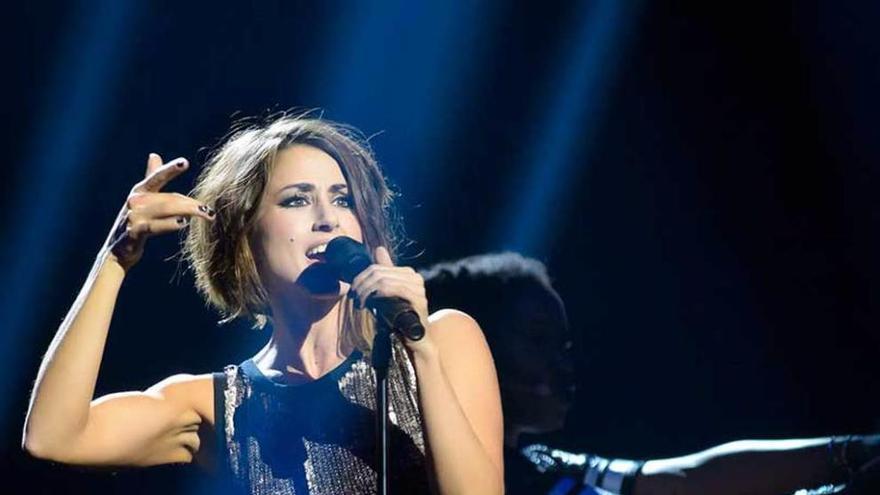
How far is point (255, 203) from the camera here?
222cm

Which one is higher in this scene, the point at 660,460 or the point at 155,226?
the point at 155,226

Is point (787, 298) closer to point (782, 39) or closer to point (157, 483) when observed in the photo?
point (782, 39)

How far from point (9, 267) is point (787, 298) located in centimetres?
216

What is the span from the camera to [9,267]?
3295mm

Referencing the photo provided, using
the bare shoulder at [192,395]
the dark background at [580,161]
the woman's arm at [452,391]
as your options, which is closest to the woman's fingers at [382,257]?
the woman's arm at [452,391]

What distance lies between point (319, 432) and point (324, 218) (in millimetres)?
→ 382

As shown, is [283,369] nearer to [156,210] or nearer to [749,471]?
[156,210]

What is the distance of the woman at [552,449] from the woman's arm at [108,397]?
33.0 inches

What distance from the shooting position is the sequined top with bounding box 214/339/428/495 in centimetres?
215

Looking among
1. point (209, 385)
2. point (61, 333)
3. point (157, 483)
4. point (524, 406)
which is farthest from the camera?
point (157, 483)

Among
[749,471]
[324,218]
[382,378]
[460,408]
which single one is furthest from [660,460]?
[382,378]

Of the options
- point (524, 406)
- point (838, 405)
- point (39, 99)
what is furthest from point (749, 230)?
point (39, 99)

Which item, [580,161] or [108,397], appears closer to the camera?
[108,397]

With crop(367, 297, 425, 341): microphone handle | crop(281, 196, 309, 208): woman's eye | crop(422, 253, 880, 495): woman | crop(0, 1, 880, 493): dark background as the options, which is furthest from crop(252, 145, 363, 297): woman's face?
crop(0, 1, 880, 493): dark background
